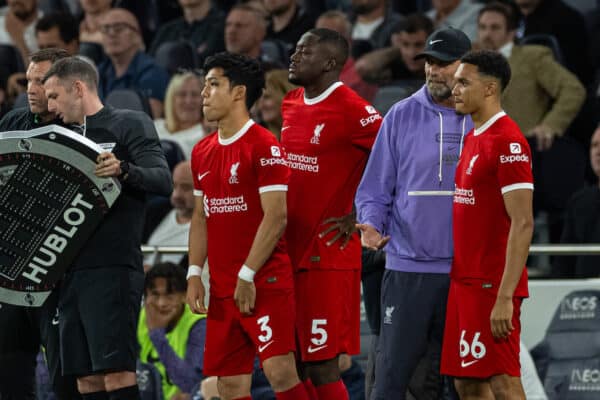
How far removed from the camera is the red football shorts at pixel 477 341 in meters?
5.91

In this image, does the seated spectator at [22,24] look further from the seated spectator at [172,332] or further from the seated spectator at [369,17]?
the seated spectator at [172,332]

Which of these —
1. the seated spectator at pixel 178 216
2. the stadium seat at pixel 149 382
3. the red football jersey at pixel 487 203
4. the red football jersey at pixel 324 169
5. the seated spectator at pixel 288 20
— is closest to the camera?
the red football jersey at pixel 487 203

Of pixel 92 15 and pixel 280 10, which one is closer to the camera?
pixel 280 10

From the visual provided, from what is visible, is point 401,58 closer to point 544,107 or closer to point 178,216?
point 544,107

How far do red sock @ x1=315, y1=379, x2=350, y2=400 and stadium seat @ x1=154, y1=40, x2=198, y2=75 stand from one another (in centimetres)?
534

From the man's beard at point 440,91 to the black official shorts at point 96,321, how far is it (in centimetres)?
169

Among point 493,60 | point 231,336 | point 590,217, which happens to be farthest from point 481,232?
point 590,217

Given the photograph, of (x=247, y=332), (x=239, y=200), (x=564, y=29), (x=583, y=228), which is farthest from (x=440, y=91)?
(x=564, y=29)

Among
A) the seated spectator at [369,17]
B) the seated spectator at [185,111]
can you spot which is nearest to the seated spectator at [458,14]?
the seated spectator at [369,17]

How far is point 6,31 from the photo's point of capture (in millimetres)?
13008

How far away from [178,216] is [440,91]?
4.02m

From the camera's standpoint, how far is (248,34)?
36.7 feet

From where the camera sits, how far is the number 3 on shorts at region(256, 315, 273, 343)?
6.39 metres

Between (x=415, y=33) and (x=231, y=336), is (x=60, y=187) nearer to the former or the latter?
(x=231, y=336)
